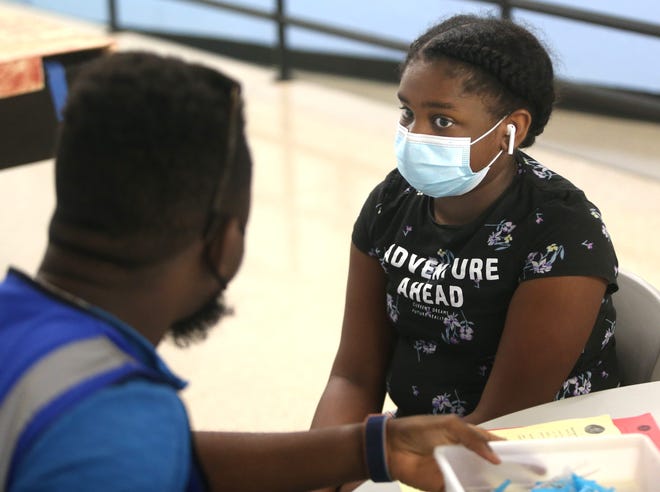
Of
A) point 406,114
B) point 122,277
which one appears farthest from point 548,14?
point 122,277

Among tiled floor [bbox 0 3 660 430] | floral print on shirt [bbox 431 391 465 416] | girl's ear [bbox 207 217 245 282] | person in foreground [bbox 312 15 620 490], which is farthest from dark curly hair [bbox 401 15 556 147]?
tiled floor [bbox 0 3 660 430]

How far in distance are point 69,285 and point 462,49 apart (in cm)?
81

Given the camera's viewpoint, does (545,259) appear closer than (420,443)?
No

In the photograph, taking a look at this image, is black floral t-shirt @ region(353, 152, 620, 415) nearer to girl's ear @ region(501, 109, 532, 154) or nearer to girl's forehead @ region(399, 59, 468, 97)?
girl's ear @ region(501, 109, 532, 154)

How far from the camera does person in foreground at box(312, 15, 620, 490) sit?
1409 millimetres

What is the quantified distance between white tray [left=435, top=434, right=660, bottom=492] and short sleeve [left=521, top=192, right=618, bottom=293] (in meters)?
0.40

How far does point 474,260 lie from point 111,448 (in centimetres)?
79

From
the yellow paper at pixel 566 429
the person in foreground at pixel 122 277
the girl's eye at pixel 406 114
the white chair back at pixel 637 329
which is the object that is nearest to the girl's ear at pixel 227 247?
the person in foreground at pixel 122 277

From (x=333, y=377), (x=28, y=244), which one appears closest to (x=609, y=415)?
(x=333, y=377)

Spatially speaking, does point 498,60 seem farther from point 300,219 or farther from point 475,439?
point 300,219

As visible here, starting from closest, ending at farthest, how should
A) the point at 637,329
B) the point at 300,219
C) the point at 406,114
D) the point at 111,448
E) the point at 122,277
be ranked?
the point at 111,448 → the point at 122,277 → the point at 637,329 → the point at 406,114 → the point at 300,219

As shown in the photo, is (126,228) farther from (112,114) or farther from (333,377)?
(333,377)

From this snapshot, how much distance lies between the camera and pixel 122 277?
95cm

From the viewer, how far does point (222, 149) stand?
945 mm
